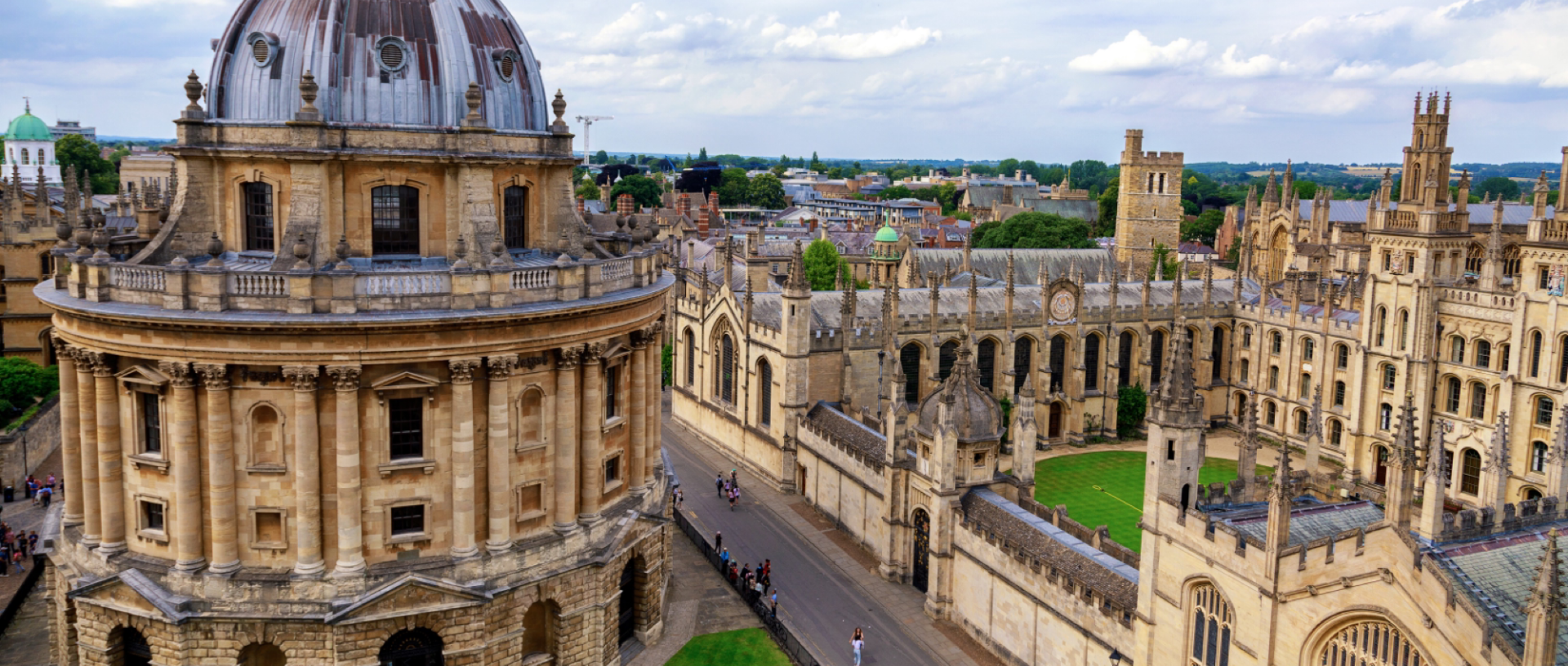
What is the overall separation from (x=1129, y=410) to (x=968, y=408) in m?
30.8

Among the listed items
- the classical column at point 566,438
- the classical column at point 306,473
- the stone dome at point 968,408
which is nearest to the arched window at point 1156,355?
the stone dome at point 968,408

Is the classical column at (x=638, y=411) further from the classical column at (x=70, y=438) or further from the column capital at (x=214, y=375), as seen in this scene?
the classical column at (x=70, y=438)

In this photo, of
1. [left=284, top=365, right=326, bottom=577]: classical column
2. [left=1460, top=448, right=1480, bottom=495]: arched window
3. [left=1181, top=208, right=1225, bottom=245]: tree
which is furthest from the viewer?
[left=1181, top=208, right=1225, bottom=245]: tree

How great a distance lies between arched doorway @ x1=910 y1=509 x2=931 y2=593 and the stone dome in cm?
387

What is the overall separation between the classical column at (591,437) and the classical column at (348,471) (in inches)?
253

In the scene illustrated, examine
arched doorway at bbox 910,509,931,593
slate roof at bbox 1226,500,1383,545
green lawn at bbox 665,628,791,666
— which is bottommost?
green lawn at bbox 665,628,791,666

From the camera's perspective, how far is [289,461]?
2806cm

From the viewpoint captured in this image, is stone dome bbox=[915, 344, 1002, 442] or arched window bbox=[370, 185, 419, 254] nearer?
arched window bbox=[370, 185, 419, 254]

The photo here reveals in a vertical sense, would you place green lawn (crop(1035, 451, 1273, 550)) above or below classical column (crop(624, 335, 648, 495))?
below

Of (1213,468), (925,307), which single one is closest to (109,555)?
(925,307)

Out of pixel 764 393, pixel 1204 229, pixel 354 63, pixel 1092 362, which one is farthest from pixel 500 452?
pixel 1204 229

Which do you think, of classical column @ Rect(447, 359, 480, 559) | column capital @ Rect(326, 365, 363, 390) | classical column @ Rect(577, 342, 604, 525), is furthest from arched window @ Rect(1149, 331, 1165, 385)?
column capital @ Rect(326, 365, 363, 390)

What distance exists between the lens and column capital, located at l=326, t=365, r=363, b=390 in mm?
27234

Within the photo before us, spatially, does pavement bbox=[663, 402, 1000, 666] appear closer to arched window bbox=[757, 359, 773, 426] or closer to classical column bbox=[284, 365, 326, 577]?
arched window bbox=[757, 359, 773, 426]
